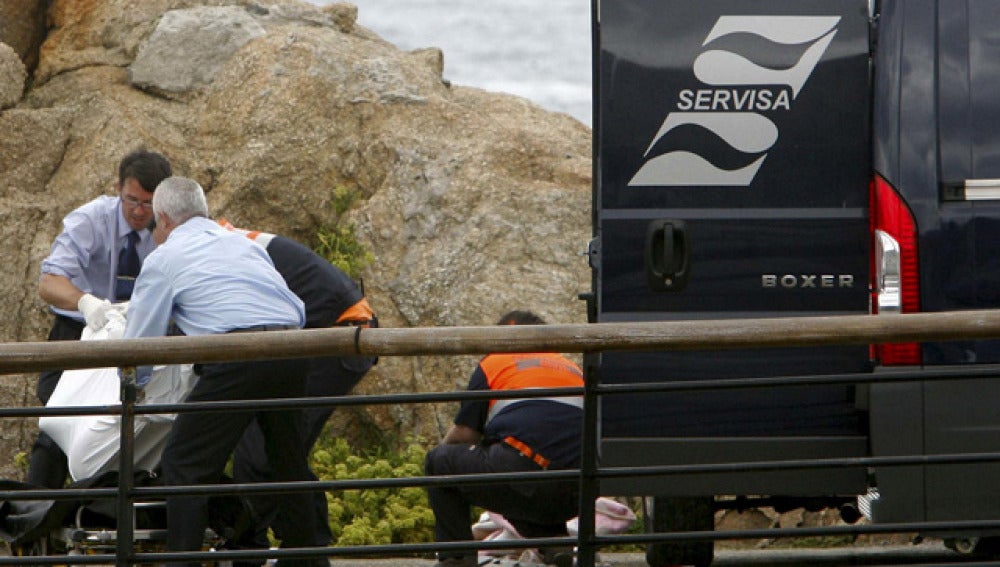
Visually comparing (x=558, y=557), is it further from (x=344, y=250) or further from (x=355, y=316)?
(x=344, y=250)

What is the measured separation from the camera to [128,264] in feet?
21.2

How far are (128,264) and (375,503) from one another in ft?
5.55

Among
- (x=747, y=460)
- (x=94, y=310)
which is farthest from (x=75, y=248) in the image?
(x=747, y=460)

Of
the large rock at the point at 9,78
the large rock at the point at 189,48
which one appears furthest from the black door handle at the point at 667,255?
the large rock at the point at 9,78

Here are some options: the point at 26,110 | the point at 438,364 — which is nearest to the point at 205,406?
the point at 438,364

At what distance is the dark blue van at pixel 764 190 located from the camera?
4875 mm

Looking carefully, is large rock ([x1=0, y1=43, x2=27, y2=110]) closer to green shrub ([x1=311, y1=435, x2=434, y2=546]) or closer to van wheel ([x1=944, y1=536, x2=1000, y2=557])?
green shrub ([x1=311, y1=435, x2=434, y2=546])

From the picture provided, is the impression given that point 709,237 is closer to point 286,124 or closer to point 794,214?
point 794,214

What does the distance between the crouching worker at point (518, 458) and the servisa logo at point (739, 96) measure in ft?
3.75

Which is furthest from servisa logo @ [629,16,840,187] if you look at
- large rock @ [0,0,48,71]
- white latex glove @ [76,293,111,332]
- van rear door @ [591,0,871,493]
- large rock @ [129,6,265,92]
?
large rock @ [0,0,48,71]

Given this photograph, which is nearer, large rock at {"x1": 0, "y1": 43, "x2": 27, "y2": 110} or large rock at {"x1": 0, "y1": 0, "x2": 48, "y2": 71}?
large rock at {"x1": 0, "y1": 43, "x2": 27, "y2": 110}

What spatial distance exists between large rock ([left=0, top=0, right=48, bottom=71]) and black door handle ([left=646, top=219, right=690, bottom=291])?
225 inches

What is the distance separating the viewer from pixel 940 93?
4.85 meters

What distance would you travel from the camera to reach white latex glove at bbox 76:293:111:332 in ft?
19.1
